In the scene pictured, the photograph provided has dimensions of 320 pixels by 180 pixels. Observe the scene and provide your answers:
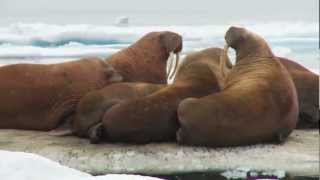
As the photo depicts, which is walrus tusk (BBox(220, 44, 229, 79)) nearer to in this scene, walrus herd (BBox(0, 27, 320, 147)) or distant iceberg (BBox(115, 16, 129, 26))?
walrus herd (BBox(0, 27, 320, 147))

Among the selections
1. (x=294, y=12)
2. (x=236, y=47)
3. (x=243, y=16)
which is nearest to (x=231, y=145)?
(x=236, y=47)

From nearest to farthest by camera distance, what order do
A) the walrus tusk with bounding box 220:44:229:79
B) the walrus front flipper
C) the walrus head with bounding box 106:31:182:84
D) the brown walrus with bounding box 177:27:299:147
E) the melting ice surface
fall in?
the melting ice surface, the brown walrus with bounding box 177:27:299:147, the walrus front flipper, the walrus tusk with bounding box 220:44:229:79, the walrus head with bounding box 106:31:182:84

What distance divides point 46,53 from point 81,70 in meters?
1.04

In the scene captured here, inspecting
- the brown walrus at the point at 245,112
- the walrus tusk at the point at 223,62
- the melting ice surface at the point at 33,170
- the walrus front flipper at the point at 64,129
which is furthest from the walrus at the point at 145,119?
the melting ice surface at the point at 33,170

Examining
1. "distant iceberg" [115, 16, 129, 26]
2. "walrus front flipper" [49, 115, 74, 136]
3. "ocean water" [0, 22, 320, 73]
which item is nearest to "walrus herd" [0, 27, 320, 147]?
"walrus front flipper" [49, 115, 74, 136]

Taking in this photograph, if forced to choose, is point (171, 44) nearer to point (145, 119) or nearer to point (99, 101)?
point (99, 101)

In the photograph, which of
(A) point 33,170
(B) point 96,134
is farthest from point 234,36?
(A) point 33,170

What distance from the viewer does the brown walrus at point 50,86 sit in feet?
21.0

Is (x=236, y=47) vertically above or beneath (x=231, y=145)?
above

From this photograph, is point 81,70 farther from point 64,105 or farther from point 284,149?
point 284,149

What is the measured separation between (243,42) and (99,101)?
4.80 feet

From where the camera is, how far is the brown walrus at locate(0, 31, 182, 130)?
21.0 ft

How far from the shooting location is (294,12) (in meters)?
12.7

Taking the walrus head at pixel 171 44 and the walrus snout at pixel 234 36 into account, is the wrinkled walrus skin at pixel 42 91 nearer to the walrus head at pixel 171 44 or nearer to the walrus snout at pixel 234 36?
the walrus head at pixel 171 44
